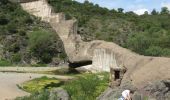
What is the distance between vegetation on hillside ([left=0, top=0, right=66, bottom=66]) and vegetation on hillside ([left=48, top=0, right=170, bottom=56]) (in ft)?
14.1

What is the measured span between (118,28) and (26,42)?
2302 cm

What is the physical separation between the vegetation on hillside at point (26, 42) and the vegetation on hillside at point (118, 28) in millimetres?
4301

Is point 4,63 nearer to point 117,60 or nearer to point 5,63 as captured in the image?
point 5,63

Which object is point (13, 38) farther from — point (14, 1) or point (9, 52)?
point (14, 1)

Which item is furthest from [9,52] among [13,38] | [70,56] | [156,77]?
[156,77]

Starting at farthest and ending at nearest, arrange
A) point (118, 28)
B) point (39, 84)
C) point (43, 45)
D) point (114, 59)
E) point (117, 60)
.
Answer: point (118, 28), point (43, 45), point (39, 84), point (114, 59), point (117, 60)

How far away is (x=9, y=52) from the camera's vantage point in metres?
61.7

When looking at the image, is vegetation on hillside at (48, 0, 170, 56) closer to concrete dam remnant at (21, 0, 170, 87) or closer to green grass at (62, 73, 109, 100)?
concrete dam remnant at (21, 0, 170, 87)

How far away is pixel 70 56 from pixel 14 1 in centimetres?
4591

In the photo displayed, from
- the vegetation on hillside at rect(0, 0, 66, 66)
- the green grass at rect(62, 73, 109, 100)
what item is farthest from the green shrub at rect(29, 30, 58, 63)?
the green grass at rect(62, 73, 109, 100)

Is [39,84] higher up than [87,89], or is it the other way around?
[87,89]

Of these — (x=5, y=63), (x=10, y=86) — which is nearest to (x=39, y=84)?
(x=10, y=86)

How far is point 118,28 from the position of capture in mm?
84250

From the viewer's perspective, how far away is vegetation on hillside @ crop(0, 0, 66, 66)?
6088 centimetres
